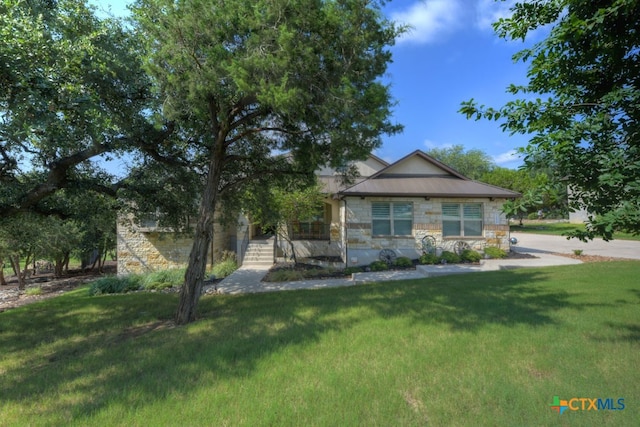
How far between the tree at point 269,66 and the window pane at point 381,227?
24.3 ft

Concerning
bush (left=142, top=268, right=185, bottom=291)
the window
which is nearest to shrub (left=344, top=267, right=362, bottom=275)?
the window

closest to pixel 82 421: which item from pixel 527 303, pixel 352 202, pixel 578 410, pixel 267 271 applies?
pixel 578 410

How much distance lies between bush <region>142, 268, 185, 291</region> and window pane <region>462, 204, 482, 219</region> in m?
12.3

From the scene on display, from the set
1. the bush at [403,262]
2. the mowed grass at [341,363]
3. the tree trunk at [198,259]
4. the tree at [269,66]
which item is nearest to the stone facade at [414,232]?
the bush at [403,262]

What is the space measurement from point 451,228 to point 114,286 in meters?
13.9

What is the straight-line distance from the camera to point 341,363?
12.7 feet

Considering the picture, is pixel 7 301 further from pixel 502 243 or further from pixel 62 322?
pixel 502 243

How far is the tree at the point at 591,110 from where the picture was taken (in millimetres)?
2656

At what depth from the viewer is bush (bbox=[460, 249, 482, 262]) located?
13.0m

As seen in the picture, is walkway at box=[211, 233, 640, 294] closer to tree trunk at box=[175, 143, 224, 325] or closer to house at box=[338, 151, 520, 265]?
house at box=[338, 151, 520, 265]

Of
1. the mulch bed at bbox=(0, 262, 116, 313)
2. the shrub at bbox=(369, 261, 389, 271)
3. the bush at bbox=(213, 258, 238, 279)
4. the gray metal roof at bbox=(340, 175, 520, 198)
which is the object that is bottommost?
the mulch bed at bbox=(0, 262, 116, 313)

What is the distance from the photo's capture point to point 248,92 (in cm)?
541

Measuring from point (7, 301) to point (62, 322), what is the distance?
8499 millimetres

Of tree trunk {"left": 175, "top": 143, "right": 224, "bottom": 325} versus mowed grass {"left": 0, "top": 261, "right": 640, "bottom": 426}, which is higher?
tree trunk {"left": 175, "top": 143, "right": 224, "bottom": 325}
